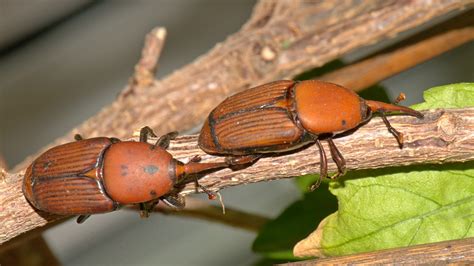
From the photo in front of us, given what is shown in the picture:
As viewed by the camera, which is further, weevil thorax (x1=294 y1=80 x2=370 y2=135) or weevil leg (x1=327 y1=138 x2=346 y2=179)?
weevil thorax (x1=294 y1=80 x2=370 y2=135)

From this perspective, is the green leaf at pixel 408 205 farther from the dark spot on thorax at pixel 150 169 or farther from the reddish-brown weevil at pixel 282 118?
the dark spot on thorax at pixel 150 169

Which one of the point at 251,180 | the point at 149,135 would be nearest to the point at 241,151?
the point at 251,180

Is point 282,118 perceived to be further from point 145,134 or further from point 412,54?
point 412,54

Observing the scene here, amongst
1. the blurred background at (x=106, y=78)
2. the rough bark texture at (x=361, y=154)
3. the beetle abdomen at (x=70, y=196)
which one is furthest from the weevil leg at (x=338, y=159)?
the blurred background at (x=106, y=78)

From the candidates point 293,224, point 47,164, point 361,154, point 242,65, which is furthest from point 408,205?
point 47,164

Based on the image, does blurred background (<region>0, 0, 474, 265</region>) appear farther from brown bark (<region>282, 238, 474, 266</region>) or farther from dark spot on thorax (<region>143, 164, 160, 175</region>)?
brown bark (<region>282, 238, 474, 266</region>)

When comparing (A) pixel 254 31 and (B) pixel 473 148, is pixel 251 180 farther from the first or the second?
(A) pixel 254 31

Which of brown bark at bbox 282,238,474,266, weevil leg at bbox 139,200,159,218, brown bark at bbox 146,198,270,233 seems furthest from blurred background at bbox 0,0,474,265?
brown bark at bbox 282,238,474,266
